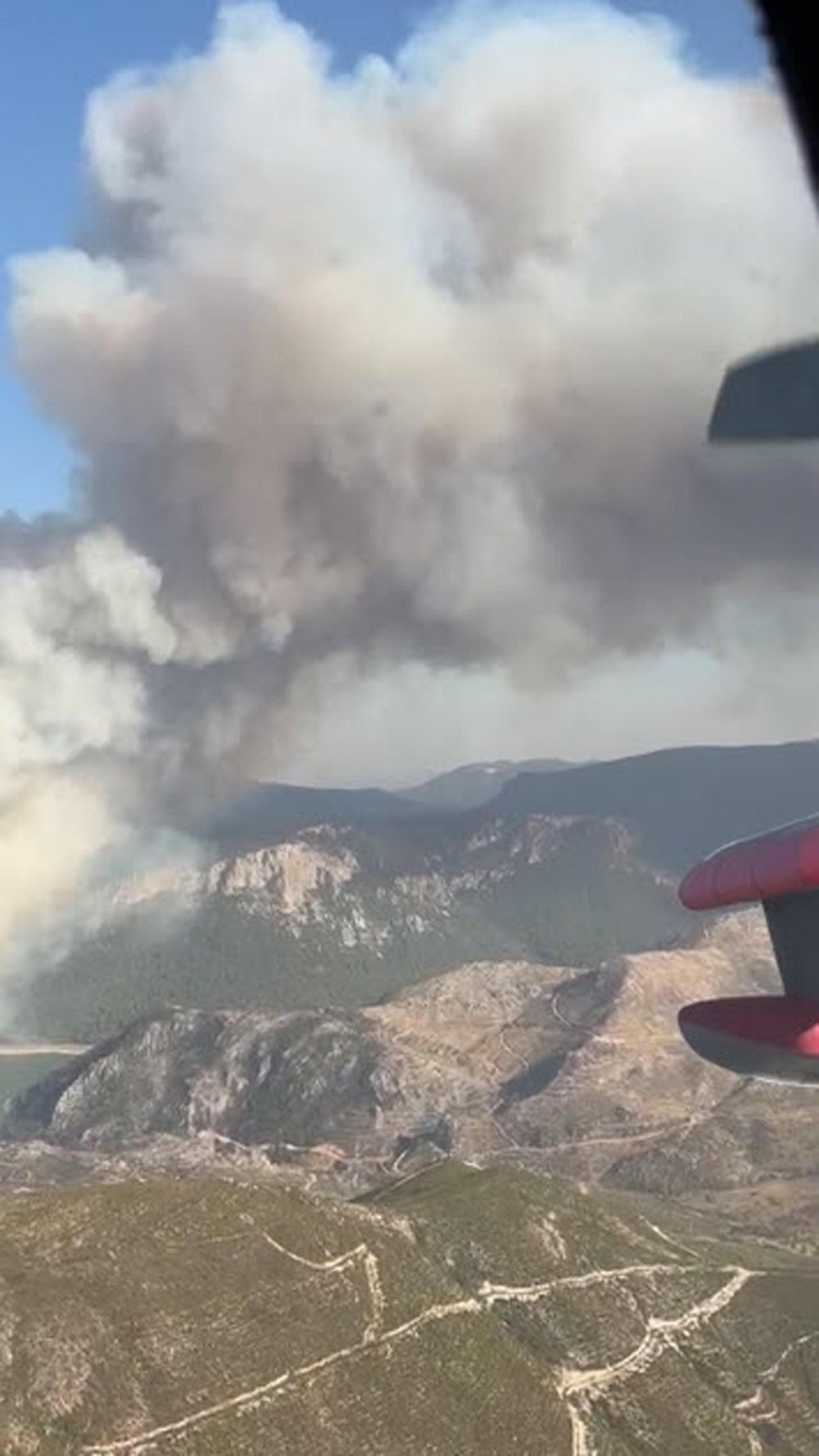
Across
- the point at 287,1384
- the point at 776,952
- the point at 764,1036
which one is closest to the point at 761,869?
the point at 764,1036

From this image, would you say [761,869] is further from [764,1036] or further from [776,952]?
[776,952]

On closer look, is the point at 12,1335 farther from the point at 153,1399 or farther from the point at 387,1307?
the point at 387,1307

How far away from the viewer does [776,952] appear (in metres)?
23.9

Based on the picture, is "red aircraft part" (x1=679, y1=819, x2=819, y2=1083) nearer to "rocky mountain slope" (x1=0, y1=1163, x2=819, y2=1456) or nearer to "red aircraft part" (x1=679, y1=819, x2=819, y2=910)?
"red aircraft part" (x1=679, y1=819, x2=819, y2=910)

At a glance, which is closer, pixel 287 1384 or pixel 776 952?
pixel 776 952

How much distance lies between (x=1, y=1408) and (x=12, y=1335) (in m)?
14.2

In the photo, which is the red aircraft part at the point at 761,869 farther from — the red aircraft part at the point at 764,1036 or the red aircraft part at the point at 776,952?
the red aircraft part at the point at 764,1036

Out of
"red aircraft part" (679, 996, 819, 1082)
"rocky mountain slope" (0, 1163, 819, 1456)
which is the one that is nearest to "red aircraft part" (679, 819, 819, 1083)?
"red aircraft part" (679, 996, 819, 1082)

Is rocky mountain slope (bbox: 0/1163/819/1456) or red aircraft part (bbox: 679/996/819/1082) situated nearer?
red aircraft part (bbox: 679/996/819/1082)

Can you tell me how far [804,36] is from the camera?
6.66m

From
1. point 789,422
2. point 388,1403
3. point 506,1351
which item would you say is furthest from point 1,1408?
point 789,422

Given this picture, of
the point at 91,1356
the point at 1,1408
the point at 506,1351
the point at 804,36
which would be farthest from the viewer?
the point at 506,1351

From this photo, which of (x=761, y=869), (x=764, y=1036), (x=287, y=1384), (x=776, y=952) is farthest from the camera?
(x=287, y=1384)

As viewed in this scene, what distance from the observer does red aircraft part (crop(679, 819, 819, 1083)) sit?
816 inches
